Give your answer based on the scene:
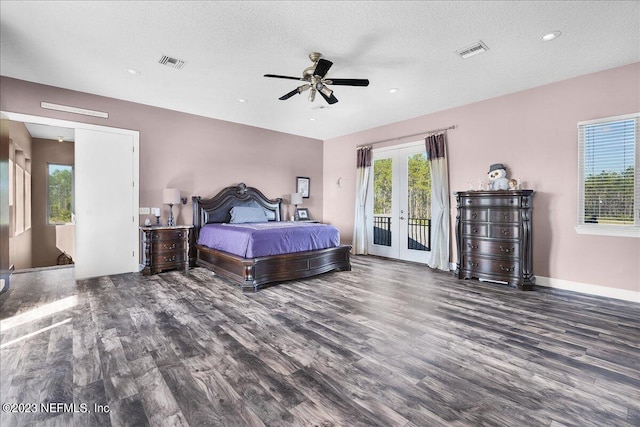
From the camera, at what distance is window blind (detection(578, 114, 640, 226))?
3715 millimetres

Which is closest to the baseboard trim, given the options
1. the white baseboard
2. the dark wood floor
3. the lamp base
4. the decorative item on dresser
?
the white baseboard

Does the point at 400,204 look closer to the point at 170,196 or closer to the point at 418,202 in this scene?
the point at 418,202

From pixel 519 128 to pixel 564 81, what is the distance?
771mm

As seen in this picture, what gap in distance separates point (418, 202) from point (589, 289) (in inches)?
114

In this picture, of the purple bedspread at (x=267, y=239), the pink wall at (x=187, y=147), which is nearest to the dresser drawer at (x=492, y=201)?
the purple bedspread at (x=267, y=239)

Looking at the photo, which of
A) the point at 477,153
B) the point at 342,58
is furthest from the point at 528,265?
the point at 342,58

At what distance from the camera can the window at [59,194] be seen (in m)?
7.12

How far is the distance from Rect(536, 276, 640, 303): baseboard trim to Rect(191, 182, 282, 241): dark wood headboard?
16.6 ft

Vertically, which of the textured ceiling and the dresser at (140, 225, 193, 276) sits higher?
the textured ceiling

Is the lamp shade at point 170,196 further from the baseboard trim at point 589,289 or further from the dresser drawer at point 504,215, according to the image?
the baseboard trim at point 589,289

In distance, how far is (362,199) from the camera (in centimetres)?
690

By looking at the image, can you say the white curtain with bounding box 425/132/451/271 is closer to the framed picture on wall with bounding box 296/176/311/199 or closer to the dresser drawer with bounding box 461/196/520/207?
the dresser drawer with bounding box 461/196/520/207

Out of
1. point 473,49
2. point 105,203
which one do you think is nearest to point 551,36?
point 473,49

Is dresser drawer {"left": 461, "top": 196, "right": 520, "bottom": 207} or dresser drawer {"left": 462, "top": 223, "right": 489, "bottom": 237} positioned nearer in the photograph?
dresser drawer {"left": 461, "top": 196, "right": 520, "bottom": 207}
